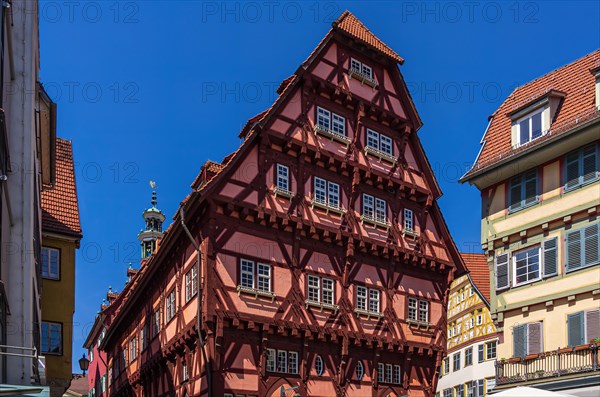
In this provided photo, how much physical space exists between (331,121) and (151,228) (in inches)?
2094

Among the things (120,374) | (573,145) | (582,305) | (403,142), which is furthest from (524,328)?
(120,374)

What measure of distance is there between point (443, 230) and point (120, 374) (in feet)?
63.1

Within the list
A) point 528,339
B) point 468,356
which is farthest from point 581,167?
point 468,356

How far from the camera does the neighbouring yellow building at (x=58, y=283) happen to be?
74.3 ft

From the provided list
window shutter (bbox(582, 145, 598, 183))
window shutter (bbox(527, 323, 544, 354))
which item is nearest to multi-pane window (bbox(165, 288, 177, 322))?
window shutter (bbox(527, 323, 544, 354))

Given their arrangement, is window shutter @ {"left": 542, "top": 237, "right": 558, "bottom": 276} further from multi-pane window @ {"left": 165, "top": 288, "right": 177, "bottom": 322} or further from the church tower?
the church tower

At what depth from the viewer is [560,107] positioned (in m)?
23.9

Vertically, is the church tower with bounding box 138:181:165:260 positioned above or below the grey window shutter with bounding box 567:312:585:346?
above

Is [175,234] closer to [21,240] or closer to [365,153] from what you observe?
[365,153]

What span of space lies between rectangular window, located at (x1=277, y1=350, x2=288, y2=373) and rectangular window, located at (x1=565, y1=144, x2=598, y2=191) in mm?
10481

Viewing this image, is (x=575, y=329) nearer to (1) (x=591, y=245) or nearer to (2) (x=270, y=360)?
(1) (x=591, y=245)

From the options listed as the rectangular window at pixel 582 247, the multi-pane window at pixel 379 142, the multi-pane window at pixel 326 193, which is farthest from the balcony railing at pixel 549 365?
the multi-pane window at pixel 379 142

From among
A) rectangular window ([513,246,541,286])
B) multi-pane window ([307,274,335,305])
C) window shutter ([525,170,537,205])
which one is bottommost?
multi-pane window ([307,274,335,305])

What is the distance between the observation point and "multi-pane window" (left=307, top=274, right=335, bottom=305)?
993 inches
